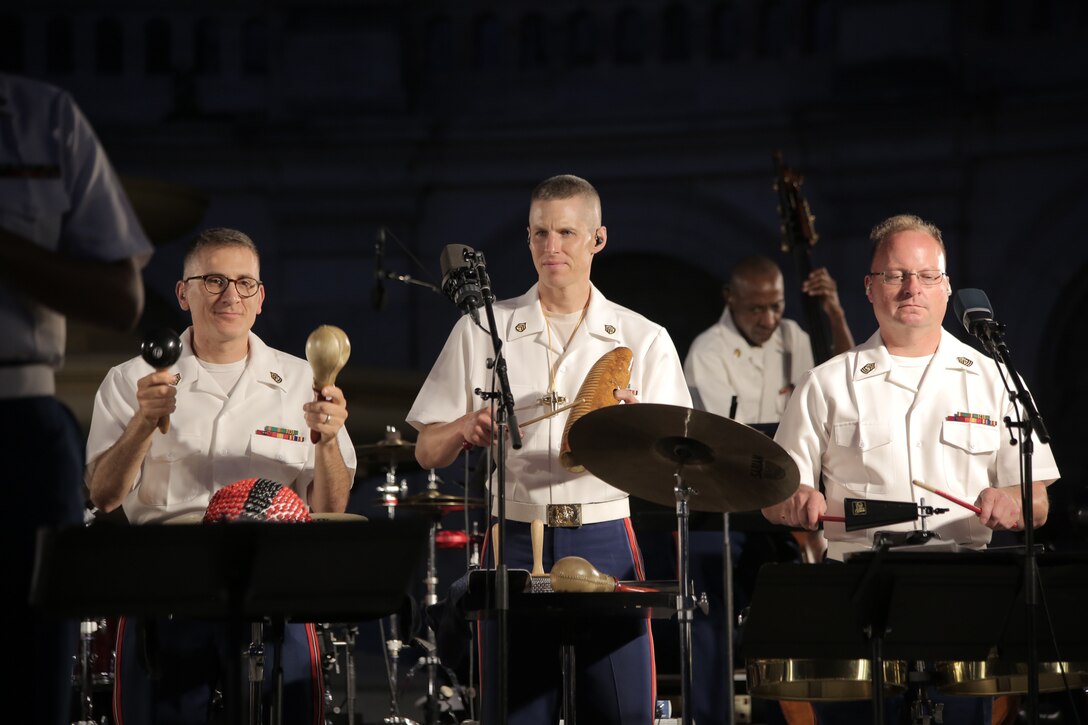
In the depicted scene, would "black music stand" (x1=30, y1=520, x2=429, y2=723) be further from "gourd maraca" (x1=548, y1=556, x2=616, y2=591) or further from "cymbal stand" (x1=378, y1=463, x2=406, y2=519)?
"cymbal stand" (x1=378, y1=463, x2=406, y2=519)

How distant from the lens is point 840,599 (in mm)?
3693

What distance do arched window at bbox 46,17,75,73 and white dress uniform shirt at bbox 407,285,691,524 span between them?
6453 mm

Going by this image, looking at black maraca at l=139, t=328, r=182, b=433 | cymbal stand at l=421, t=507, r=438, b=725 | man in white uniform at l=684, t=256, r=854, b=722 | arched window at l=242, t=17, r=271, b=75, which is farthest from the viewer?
arched window at l=242, t=17, r=271, b=75

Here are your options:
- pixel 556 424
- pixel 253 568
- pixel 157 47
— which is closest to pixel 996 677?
pixel 556 424

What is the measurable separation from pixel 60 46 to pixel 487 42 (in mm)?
2875

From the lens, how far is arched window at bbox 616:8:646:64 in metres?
10.2

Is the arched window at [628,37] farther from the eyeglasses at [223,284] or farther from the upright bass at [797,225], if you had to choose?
the eyeglasses at [223,284]

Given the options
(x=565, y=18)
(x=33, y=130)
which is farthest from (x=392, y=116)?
(x=33, y=130)

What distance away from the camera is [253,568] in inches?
123

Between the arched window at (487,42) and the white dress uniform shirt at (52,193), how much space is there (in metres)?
7.71

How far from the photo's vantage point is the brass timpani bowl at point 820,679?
13.6 feet

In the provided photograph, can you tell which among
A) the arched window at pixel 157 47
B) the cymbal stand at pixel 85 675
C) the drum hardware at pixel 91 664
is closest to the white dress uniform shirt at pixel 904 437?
the drum hardware at pixel 91 664

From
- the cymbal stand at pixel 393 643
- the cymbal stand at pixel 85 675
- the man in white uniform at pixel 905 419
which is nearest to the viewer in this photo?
the man in white uniform at pixel 905 419

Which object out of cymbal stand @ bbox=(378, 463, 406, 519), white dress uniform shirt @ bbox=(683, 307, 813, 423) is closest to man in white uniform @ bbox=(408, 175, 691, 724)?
cymbal stand @ bbox=(378, 463, 406, 519)
